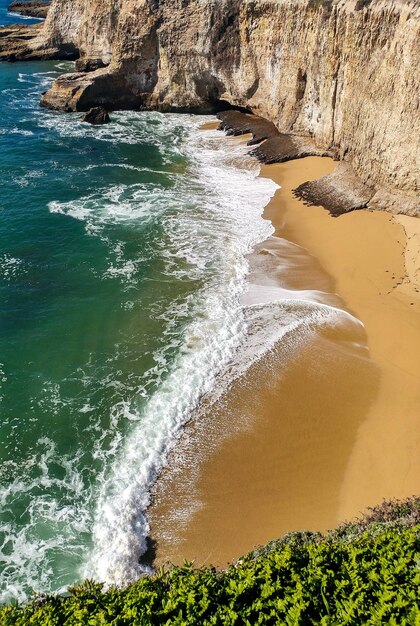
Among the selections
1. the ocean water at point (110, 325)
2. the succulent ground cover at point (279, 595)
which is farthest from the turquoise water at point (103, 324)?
the succulent ground cover at point (279, 595)

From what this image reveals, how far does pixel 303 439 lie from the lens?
1381 centimetres

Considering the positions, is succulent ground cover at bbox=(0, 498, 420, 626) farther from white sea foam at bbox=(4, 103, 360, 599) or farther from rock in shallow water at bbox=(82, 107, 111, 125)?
rock in shallow water at bbox=(82, 107, 111, 125)

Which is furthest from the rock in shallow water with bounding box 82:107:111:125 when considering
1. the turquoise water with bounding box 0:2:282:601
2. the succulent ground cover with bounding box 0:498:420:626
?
the succulent ground cover with bounding box 0:498:420:626

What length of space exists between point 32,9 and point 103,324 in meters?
79.6

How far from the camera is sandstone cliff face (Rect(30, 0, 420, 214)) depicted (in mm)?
22422

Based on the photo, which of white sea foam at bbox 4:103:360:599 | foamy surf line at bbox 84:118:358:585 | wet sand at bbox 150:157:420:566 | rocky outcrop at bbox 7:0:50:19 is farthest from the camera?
rocky outcrop at bbox 7:0:50:19

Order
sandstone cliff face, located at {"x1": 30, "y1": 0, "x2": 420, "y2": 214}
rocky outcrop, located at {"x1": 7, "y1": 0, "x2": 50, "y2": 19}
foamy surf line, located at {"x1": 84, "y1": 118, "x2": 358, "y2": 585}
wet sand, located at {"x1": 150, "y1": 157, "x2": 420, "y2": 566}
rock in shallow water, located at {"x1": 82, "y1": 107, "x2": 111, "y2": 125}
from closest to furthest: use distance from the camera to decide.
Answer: foamy surf line, located at {"x1": 84, "y1": 118, "x2": 358, "y2": 585}
wet sand, located at {"x1": 150, "y1": 157, "x2": 420, "y2": 566}
sandstone cliff face, located at {"x1": 30, "y1": 0, "x2": 420, "y2": 214}
rock in shallow water, located at {"x1": 82, "y1": 107, "x2": 111, "y2": 125}
rocky outcrop, located at {"x1": 7, "y1": 0, "x2": 50, "y2": 19}

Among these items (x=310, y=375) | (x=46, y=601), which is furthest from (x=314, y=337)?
(x=46, y=601)

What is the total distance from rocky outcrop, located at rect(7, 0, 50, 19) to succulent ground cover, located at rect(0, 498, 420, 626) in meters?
86.6

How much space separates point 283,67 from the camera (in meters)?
31.9

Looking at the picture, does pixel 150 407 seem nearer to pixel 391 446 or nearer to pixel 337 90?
pixel 391 446

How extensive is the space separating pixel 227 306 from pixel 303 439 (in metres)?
6.69

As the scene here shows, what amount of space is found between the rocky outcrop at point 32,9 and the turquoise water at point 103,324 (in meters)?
55.0

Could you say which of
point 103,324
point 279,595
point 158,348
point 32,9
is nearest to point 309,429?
point 158,348
